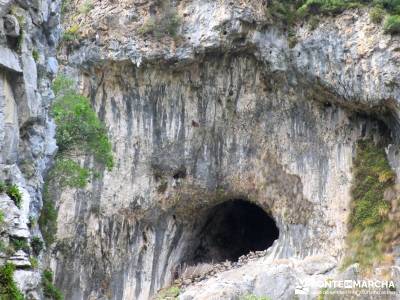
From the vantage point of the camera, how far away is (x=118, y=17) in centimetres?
2030

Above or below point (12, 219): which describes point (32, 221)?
below

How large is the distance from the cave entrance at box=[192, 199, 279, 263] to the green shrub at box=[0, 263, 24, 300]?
13422 millimetres

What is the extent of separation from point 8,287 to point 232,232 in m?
16.1

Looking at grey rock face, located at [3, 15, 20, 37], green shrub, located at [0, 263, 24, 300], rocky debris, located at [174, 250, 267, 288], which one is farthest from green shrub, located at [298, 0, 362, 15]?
green shrub, located at [0, 263, 24, 300]

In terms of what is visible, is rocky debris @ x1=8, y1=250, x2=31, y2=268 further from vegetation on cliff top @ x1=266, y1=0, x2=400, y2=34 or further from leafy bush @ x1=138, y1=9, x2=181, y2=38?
vegetation on cliff top @ x1=266, y1=0, x2=400, y2=34

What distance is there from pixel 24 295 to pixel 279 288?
33.9 feet

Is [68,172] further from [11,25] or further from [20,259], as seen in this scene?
[20,259]

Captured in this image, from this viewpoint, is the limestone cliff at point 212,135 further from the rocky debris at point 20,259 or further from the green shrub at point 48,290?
the rocky debris at point 20,259

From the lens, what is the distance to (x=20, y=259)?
1008 centimetres

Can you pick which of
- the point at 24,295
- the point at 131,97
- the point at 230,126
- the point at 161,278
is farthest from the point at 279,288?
the point at 24,295

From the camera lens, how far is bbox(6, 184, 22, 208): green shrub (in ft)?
36.1

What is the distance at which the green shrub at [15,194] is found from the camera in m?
11.0

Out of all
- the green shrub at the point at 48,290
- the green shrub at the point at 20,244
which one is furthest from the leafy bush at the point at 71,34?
the green shrub at the point at 20,244

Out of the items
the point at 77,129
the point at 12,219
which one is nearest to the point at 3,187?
the point at 12,219
